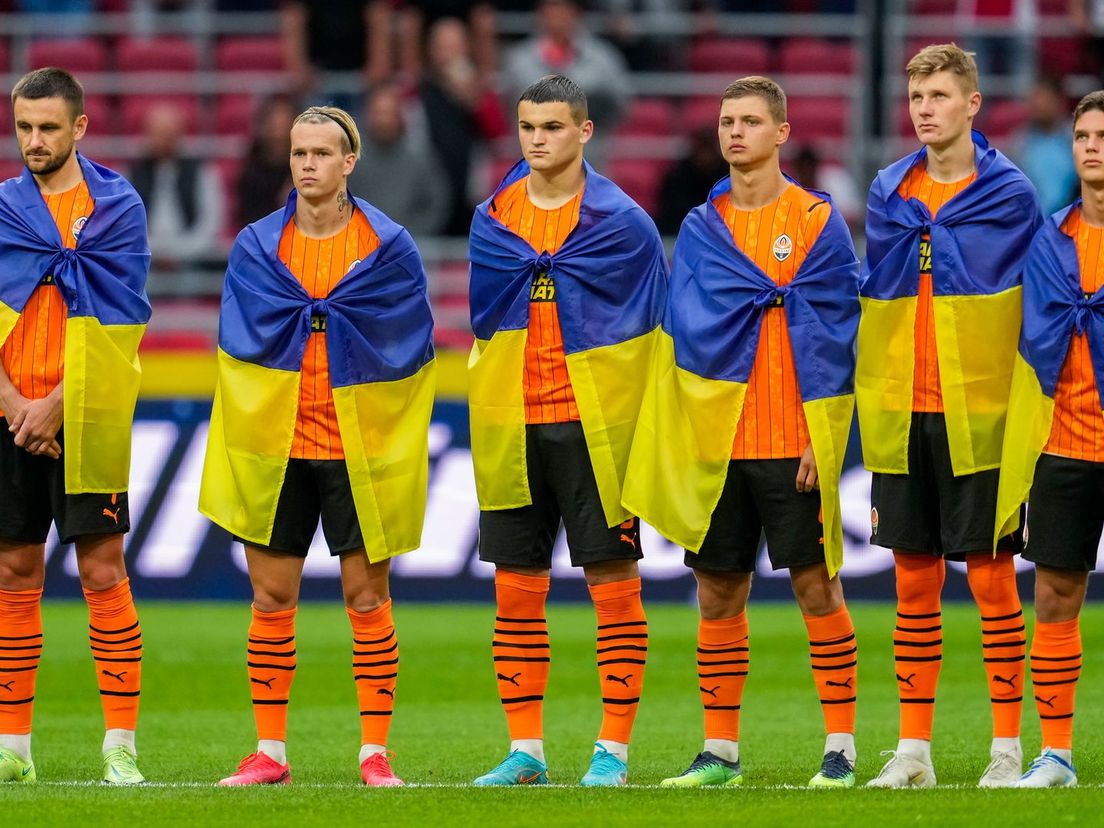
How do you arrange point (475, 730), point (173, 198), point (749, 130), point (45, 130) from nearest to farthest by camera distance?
point (749, 130) < point (45, 130) < point (475, 730) < point (173, 198)

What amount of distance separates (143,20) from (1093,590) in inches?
373

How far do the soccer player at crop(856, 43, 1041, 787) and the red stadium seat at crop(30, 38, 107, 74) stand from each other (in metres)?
11.1

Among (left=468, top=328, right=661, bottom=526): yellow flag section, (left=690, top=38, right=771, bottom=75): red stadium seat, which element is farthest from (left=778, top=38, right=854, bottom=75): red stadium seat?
(left=468, top=328, right=661, bottom=526): yellow flag section

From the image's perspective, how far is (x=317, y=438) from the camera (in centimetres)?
699

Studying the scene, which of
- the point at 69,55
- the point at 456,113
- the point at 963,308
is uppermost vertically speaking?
the point at 69,55

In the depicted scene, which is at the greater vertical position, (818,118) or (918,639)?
(818,118)

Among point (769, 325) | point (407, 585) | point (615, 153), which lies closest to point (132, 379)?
point (769, 325)

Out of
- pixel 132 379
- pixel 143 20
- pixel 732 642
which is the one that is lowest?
pixel 732 642

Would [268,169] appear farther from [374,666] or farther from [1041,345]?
[1041,345]

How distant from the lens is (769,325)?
6.89 meters

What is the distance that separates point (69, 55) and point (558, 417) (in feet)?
35.7

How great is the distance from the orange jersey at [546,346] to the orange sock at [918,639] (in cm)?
130

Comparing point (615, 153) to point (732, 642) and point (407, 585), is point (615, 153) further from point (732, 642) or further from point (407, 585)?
point (732, 642)

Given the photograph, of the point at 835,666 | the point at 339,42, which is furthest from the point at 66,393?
the point at 339,42
